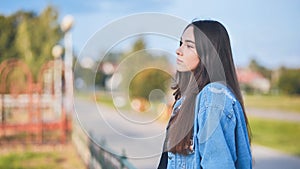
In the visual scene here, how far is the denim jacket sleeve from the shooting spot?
1258 millimetres

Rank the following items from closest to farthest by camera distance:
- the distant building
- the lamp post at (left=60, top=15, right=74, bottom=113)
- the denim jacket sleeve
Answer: the denim jacket sleeve → the lamp post at (left=60, top=15, right=74, bottom=113) → the distant building

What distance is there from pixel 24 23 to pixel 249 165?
14196mm

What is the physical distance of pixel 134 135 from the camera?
200 centimetres

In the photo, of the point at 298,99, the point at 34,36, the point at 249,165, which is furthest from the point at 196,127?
the point at 298,99

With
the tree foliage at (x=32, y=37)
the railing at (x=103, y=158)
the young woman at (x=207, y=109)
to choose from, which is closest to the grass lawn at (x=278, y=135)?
the railing at (x=103, y=158)

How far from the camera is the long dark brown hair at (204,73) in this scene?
1.38m

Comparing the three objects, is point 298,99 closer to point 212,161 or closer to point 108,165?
point 108,165

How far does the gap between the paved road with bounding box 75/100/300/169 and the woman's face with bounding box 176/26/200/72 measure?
32 cm

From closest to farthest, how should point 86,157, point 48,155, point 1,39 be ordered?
point 86,157 → point 48,155 → point 1,39

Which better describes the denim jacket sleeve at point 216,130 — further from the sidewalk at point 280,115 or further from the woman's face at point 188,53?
the sidewalk at point 280,115

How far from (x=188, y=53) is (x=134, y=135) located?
69 centimetres

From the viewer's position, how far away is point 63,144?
24.1ft

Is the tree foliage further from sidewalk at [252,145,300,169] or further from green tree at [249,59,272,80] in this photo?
green tree at [249,59,272,80]

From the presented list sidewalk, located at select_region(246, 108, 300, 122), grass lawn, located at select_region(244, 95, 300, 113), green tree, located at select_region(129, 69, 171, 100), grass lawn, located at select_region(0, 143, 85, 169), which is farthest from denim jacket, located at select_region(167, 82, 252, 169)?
grass lawn, located at select_region(244, 95, 300, 113)
